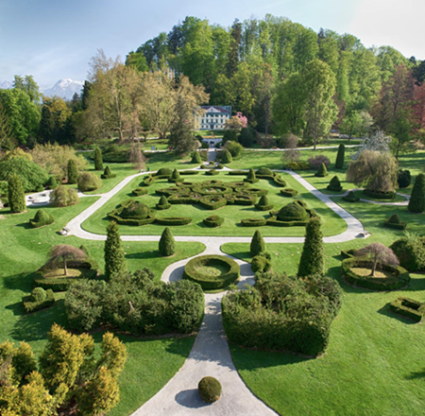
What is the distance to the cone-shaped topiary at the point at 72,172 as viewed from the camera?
44.1 m

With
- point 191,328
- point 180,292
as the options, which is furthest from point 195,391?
point 180,292

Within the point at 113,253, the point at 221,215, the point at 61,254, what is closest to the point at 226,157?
the point at 221,215

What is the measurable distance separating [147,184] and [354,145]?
156 ft

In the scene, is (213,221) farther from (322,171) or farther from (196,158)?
(196,158)

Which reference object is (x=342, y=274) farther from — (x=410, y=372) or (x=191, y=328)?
(x=191, y=328)

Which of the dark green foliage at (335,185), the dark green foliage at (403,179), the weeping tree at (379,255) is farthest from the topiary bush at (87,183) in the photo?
the dark green foliage at (403,179)

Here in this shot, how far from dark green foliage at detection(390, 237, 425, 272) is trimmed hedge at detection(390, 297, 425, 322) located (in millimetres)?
4395

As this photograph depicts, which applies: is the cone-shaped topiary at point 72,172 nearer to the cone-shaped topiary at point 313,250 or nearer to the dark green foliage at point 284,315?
the dark green foliage at point 284,315

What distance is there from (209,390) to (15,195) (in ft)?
98.0

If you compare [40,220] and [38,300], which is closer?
[38,300]

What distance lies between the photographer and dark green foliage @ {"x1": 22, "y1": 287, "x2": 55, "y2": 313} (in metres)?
16.9

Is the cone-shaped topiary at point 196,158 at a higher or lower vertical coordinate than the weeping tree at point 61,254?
higher

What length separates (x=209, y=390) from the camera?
11672 mm

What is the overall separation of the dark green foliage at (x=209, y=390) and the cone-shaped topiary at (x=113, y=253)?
846 centimetres
